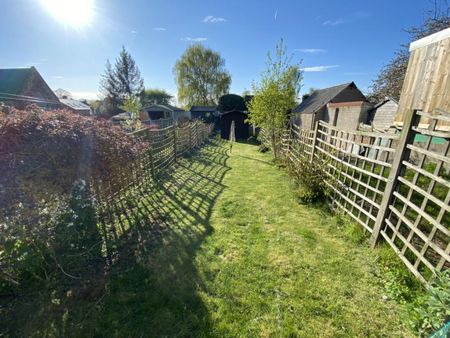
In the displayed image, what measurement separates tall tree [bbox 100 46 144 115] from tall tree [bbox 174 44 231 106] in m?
8.97

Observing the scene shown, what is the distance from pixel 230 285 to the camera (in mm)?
2623

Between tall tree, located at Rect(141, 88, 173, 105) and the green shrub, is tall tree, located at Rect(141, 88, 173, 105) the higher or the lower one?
the higher one

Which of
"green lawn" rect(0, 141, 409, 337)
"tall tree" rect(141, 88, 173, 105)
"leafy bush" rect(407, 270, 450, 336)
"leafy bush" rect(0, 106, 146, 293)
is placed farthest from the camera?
"tall tree" rect(141, 88, 173, 105)

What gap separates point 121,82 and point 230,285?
44.4 meters

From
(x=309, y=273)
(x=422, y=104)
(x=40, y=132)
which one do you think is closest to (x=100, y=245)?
(x=40, y=132)

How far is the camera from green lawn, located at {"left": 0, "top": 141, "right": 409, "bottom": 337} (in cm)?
211

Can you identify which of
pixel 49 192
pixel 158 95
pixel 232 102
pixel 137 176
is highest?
pixel 158 95

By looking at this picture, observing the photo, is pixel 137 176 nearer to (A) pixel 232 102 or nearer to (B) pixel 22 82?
(B) pixel 22 82

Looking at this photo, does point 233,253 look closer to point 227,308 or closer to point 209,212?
point 227,308

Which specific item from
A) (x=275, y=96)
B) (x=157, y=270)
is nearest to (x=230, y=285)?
(x=157, y=270)

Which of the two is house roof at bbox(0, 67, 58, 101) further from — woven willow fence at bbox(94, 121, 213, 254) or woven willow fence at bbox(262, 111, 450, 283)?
woven willow fence at bbox(262, 111, 450, 283)

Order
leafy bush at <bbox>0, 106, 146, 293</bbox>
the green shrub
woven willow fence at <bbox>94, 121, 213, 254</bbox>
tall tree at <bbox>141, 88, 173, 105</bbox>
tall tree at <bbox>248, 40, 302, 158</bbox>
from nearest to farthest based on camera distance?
1. leafy bush at <bbox>0, 106, 146, 293</bbox>
2. the green shrub
3. woven willow fence at <bbox>94, 121, 213, 254</bbox>
4. tall tree at <bbox>248, 40, 302, 158</bbox>
5. tall tree at <bbox>141, 88, 173, 105</bbox>

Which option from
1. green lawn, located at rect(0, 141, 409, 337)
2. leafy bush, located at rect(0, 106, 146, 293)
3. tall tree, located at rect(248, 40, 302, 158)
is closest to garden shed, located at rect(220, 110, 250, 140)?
tall tree, located at rect(248, 40, 302, 158)

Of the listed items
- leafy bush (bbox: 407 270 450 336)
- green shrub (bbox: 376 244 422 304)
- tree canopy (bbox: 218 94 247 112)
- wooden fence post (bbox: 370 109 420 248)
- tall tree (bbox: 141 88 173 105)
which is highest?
tall tree (bbox: 141 88 173 105)
